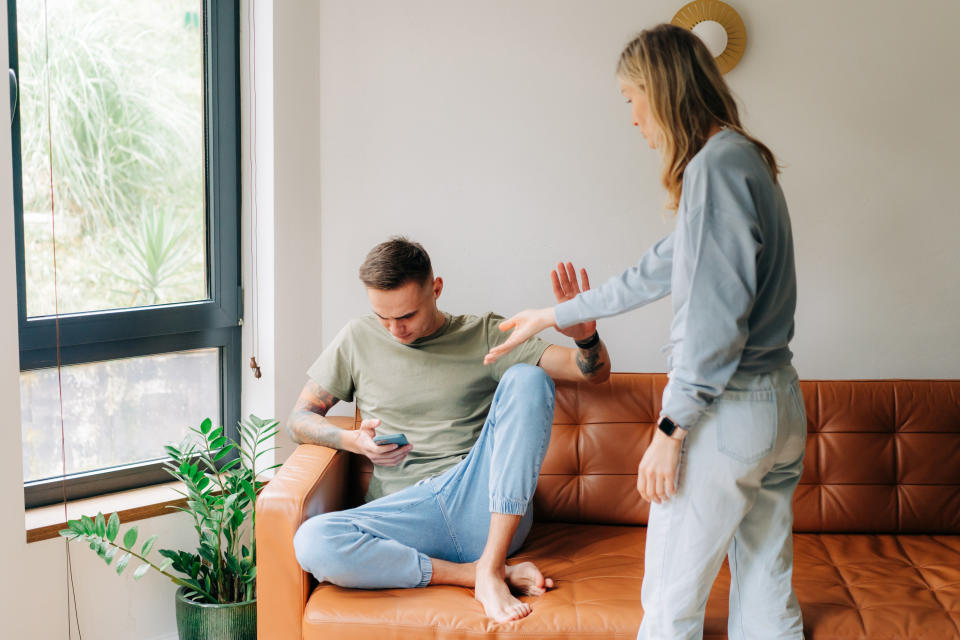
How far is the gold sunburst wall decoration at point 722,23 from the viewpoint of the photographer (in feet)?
8.53

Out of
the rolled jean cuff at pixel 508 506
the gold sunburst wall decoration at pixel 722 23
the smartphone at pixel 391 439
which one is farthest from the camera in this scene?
the gold sunburst wall decoration at pixel 722 23

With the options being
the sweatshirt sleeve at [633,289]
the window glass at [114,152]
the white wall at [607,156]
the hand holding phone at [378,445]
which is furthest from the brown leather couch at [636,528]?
the window glass at [114,152]

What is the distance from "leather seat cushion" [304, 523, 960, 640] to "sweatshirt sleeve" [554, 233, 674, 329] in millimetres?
678

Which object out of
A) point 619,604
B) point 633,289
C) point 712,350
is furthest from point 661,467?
point 619,604

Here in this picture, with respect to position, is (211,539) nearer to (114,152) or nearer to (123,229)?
(123,229)

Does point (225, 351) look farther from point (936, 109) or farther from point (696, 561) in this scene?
point (936, 109)

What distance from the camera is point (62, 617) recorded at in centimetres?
225

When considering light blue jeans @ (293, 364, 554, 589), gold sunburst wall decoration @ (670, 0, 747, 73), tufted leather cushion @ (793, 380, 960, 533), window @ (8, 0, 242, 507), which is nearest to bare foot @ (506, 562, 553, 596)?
light blue jeans @ (293, 364, 554, 589)

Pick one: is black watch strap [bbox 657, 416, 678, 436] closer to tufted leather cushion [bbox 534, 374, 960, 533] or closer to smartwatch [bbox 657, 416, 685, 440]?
smartwatch [bbox 657, 416, 685, 440]

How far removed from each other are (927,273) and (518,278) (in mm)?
1307

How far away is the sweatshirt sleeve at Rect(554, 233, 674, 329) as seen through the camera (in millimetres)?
1659

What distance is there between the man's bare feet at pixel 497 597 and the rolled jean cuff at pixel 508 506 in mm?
127

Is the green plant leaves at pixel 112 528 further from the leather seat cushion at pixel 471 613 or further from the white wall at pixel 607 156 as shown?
the white wall at pixel 607 156

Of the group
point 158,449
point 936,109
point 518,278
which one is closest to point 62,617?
point 158,449
